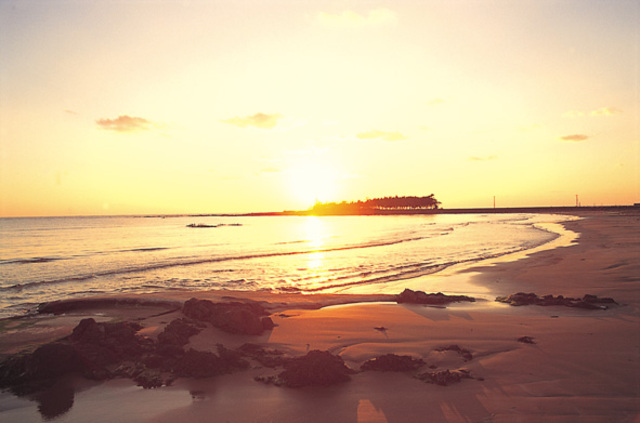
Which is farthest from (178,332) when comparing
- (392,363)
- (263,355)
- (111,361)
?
(392,363)

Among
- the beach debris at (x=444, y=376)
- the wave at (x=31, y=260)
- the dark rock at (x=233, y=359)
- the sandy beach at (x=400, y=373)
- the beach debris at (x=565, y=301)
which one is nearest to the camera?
the sandy beach at (x=400, y=373)

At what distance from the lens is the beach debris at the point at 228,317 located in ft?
27.8

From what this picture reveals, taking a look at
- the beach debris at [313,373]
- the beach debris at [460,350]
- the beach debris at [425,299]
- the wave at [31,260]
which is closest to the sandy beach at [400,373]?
the beach debris at [460,350]

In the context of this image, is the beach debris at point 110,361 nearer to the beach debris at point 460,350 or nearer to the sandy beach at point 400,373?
the sandy beach at point 400,373

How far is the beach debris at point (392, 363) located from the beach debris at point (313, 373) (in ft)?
1.43

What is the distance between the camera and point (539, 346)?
7375mm

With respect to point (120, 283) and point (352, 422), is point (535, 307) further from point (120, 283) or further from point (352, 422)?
point (120, 283)

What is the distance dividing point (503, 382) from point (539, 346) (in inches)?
81.4

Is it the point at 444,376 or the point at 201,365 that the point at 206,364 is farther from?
the point at 444,376

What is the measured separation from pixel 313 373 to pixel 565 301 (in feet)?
30.3

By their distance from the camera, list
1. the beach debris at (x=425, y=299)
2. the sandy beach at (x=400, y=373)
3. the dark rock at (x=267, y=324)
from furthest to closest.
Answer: the beach debris at (x=425, y=299) < the dark rock at (x=267, y=324) < the sandy beach at (x=400, y=373)

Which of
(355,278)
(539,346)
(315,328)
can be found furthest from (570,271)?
(315,328)

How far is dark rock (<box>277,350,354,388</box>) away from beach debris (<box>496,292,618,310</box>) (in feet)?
26.5

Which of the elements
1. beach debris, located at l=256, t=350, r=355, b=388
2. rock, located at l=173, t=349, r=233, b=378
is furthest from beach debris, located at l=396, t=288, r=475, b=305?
rock, located at l=173, t=349, r=233, b=378
